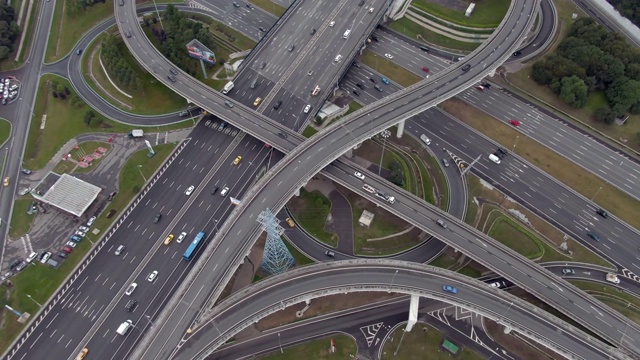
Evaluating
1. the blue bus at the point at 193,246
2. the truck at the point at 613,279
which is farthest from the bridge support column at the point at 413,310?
the blue bus at the point at 193,246

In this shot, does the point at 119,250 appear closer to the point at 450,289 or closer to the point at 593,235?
the point at 450,289

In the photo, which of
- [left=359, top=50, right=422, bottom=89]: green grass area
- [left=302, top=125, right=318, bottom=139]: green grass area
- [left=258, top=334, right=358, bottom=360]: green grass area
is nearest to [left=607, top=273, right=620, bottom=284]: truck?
[left=258, top=334, right=358, bottom=360]: green grass area

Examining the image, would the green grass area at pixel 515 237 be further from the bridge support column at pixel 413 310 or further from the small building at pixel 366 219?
the small building at pixel 366 219

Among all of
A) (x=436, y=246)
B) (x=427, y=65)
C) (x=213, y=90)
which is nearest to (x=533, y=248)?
(x=436, y=246)

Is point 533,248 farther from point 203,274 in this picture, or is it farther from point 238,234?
point 203,274

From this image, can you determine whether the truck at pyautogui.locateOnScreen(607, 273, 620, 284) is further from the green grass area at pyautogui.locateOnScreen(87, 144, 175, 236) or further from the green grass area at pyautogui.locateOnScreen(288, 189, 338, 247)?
the green grass area at pyautogui.locateOnScreen(87, 144, 175, 236)

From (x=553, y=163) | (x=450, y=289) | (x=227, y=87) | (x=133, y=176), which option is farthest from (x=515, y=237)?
→ (x=133, y=176)
